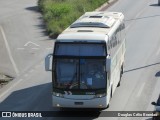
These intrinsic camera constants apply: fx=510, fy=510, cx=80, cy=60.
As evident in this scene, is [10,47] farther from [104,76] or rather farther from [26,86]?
[104,76]

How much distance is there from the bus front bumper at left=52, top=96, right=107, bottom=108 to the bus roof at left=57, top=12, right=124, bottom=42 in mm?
2518

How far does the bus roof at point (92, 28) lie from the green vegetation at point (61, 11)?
14439mm

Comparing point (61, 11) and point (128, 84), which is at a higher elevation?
point (128, 84)

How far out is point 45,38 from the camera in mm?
39750

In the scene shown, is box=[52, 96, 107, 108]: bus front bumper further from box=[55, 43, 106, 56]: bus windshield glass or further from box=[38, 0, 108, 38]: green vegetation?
box=[38, 0, 108, 38]: green vegetation

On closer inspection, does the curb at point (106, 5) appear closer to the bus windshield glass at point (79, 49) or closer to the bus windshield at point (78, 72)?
the bus windshield glass at point (79, 49)

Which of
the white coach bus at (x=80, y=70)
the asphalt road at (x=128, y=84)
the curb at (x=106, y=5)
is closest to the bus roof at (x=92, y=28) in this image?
the white coach bus at (x=80, y=70)

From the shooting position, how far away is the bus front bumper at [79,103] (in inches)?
830

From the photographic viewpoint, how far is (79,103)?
69.2 feet

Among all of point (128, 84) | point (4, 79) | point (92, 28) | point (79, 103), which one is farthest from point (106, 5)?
point (79, 103)

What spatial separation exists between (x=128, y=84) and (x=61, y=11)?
20.7 metres

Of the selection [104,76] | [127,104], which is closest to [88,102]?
[104,76]

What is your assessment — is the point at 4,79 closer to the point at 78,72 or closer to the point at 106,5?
the point at 78,72

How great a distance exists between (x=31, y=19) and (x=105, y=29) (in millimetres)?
25875
